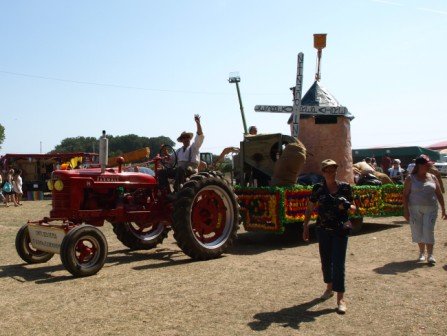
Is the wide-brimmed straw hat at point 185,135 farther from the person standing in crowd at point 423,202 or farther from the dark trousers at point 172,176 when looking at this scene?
the person standing in crowd at point 423,202

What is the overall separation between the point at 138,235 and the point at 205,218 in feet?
4.60

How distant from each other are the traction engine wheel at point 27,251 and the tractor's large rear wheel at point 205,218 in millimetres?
1889

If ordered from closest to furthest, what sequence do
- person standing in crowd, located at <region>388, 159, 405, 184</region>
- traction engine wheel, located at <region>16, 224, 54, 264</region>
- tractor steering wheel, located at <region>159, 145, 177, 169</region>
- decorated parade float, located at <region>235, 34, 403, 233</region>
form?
traction engine wheel, located at <region>16, 224, 54, 264</region>
tractor steering wheel, located at <region>159, 145, 177, 169</region>
decorated parade float, located at <region>235, 34, 403, 233</region>
person standing in crowd, located at <region>388, 159, 405, 184</region>

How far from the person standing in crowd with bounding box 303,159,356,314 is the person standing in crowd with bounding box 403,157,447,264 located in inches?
94.9

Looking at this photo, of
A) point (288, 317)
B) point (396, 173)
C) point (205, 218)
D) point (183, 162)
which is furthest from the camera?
point (396, 173)

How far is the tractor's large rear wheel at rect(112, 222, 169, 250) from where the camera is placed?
7938 millimetres

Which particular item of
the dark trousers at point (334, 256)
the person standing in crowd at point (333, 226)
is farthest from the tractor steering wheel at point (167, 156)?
the dark trousers at point (334, 256)

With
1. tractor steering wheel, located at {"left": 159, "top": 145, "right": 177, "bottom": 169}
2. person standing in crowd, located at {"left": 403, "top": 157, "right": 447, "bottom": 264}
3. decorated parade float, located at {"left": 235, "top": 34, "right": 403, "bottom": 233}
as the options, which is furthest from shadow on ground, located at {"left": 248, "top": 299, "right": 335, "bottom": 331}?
tractor steering wheel, located at {"left": 159, "top": 145, "right": 177, "bottom": 169}

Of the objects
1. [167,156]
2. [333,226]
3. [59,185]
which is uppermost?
[167,156]

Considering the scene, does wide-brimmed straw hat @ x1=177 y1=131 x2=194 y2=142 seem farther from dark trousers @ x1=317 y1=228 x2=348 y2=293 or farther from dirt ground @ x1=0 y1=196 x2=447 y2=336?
dark trousers @ x1=317 y1=228 x2=348 y2=293

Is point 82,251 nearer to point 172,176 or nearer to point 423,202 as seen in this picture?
point 172,176

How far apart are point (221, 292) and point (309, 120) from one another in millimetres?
6512

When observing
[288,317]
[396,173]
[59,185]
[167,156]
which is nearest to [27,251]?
[59,185]

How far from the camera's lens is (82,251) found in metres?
5.98
